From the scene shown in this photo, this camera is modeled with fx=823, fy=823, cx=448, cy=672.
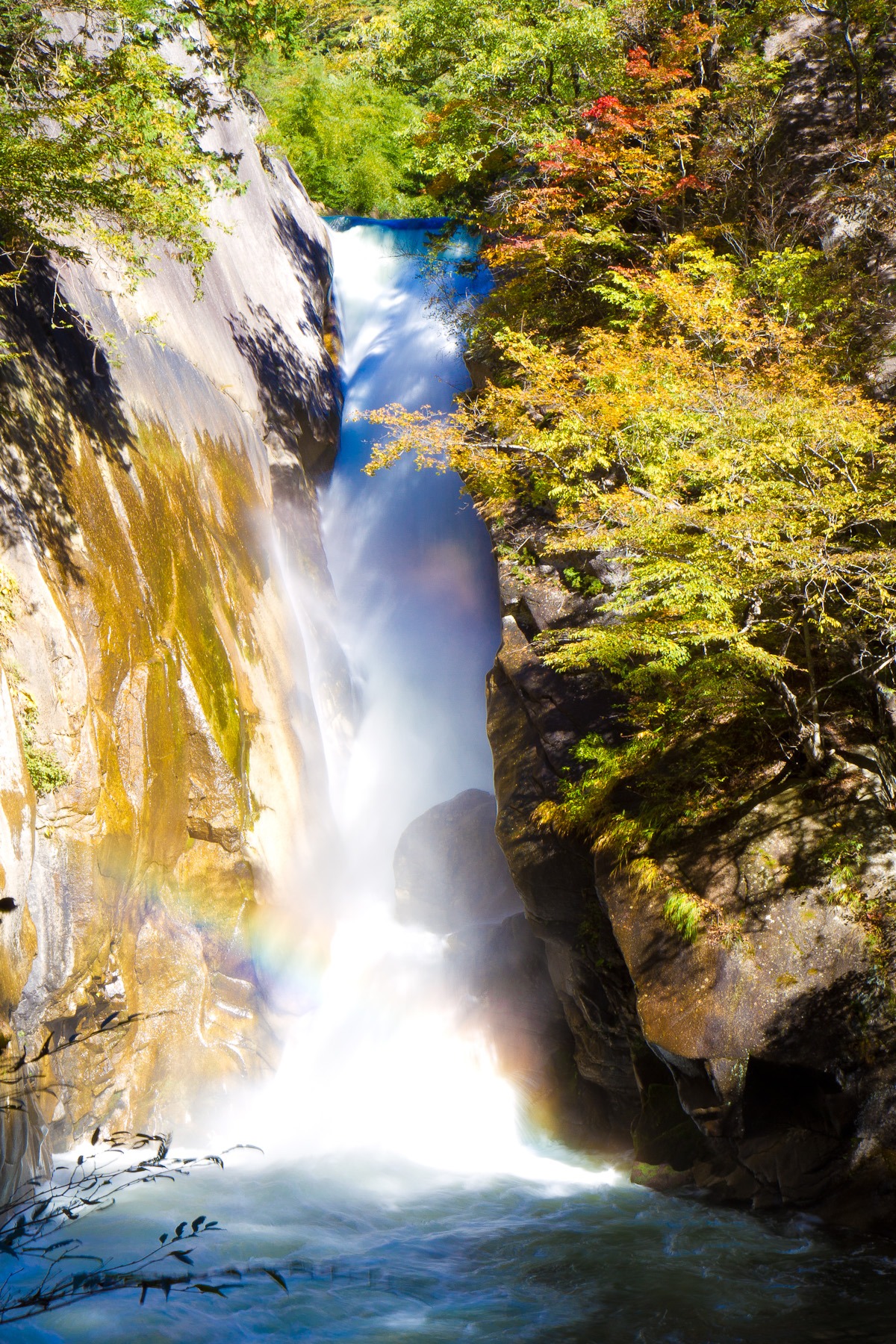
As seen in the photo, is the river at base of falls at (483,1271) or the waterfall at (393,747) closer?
the river at base of falls at (483,1271)

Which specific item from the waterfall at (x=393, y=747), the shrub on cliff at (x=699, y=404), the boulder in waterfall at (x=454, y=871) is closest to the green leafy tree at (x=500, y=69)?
the shrub on cliff at (x=699, y=404)

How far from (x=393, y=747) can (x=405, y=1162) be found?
7.06 m

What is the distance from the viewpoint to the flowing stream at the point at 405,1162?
493cm

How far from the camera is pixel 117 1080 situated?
301 inches

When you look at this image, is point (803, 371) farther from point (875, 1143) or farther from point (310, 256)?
point (310, 256)

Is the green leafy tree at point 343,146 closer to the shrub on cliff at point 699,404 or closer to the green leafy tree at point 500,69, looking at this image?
the green leafy tree at point 500,69

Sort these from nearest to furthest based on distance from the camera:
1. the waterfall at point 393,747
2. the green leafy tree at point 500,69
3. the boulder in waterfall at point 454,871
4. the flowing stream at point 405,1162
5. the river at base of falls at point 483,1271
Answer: the river at base of falls at point 483,1271
the flowing stream at point 405,1162
the waterfall at point 393,747
the boulder in waterfall at point 454,871
the green leafy tree at point 500,69

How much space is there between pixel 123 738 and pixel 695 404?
6496 mm

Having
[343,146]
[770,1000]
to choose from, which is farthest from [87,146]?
[343,146]

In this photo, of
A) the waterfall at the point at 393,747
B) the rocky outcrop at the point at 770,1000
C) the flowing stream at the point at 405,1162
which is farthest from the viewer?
the waterfall at the point at 393,747

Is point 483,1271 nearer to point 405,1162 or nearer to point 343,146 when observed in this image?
point 405,1162

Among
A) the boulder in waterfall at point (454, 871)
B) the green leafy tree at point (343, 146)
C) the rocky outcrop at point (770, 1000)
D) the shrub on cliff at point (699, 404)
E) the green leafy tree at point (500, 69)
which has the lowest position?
the rocky outcrop at point (770, 1000)

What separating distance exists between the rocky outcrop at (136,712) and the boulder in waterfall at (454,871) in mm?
1461

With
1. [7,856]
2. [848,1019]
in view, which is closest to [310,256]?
Answer: [7,856]
